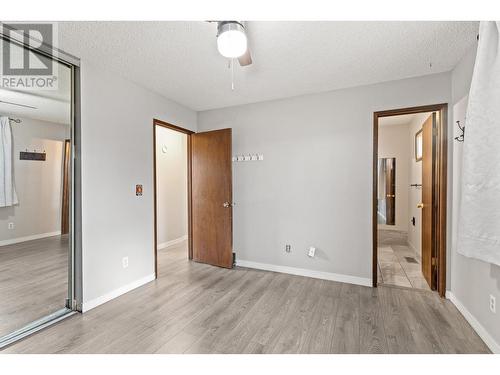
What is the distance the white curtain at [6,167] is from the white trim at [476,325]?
12.4 feet

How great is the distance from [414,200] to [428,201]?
5.60 ft

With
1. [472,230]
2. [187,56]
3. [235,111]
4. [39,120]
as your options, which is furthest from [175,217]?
[472,230]

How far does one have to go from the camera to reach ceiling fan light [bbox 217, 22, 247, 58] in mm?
1341

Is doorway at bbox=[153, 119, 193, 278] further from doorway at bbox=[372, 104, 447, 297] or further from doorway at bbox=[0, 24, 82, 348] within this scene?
doorway at bbox=[372, 104, 447, 297]

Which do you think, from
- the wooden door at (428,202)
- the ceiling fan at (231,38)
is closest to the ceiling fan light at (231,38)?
the ceiling fan at (231,38)

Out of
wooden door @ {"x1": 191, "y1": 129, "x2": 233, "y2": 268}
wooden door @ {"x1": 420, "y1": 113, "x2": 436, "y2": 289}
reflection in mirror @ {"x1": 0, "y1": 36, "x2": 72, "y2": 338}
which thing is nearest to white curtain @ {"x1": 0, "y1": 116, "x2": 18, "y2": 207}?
reflection in mirror @ {"x1": 0, "y1": 36, "x2": 72, "y2": 338}

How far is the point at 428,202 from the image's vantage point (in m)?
2.79

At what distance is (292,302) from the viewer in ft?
7.93

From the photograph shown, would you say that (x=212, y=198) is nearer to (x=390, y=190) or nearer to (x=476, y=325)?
(x=476, y=325)

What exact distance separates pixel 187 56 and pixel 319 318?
2664 millimetres

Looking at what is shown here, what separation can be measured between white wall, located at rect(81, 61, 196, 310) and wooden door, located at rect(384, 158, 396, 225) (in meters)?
5.01

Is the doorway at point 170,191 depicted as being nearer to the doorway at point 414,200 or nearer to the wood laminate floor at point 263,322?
the wood laminate floor at point 263,322

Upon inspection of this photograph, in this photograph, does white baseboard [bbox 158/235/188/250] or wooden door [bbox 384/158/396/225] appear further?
wooden door [bbox 384/158/396/225]

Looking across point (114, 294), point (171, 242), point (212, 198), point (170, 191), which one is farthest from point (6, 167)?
point (171, 242)
